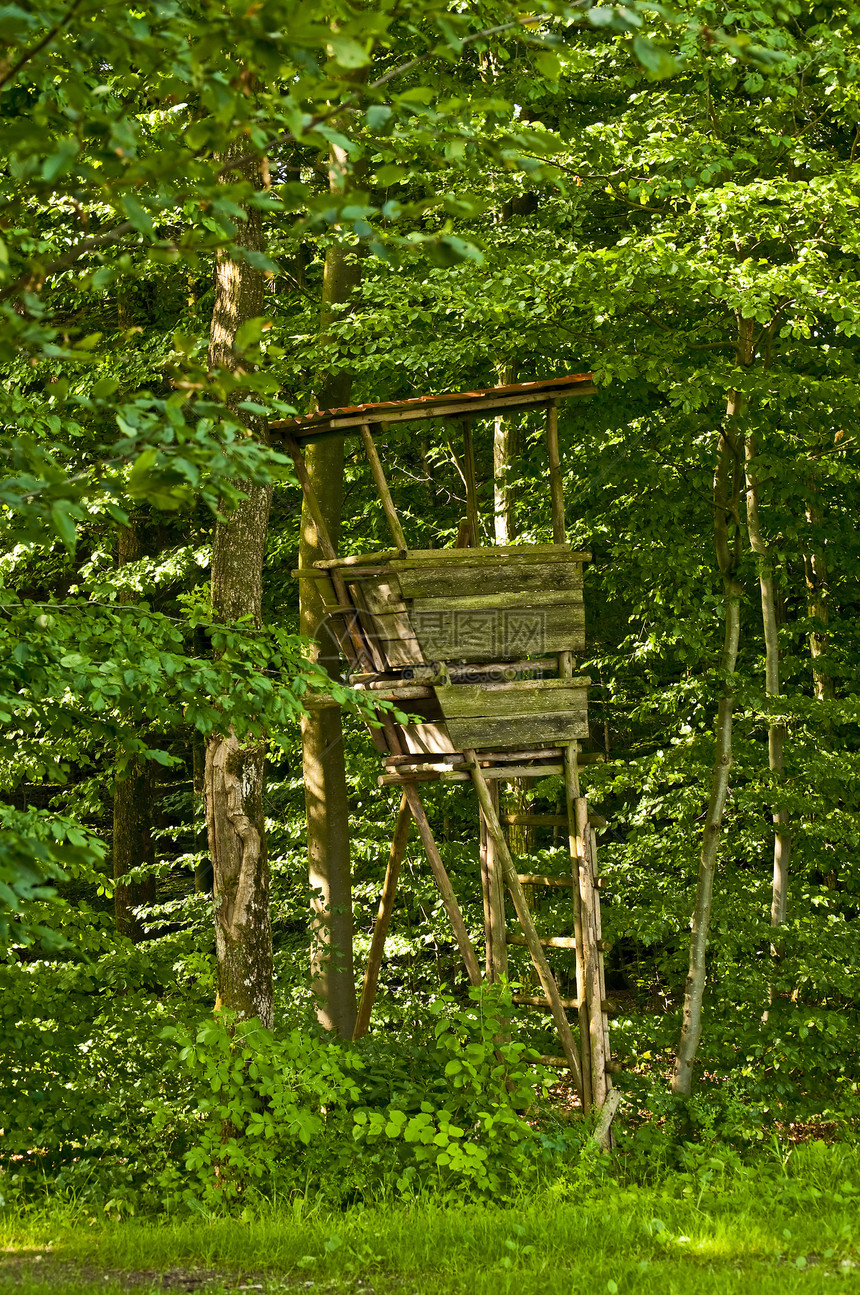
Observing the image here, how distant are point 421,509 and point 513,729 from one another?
5.95 m

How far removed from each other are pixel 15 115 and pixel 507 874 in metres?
5.41

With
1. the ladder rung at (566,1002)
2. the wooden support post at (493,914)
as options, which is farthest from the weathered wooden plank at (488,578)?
the ladder rung at (566,1002)

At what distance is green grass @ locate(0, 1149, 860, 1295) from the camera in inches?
189

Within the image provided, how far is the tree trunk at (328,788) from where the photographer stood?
9461 mm

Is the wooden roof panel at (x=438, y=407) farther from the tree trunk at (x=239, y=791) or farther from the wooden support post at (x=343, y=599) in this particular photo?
the tree trunk at (x=239, y=791)

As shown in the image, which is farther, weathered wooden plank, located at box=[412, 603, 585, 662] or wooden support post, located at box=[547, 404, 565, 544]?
wooden support post, located at box=[547, 404, 565, 544]

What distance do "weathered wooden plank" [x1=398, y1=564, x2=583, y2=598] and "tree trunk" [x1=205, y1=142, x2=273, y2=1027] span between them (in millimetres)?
1042

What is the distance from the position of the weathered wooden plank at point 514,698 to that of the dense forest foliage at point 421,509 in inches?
39.7

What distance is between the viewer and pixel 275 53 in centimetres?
262

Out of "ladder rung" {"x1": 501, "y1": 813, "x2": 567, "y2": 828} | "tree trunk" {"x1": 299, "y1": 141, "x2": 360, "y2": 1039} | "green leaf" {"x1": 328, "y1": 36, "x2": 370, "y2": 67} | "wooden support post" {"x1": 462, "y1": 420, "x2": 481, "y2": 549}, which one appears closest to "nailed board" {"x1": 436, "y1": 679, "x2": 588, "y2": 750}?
"ladder rung" {"x1": 501, "y1": 813, "x2": 567, "y2": 828}

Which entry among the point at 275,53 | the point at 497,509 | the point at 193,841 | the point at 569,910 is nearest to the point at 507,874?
the point at 569,910

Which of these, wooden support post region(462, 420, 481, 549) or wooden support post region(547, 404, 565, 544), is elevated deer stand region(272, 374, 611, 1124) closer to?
wooden support post region(547, 404, 565, 544)

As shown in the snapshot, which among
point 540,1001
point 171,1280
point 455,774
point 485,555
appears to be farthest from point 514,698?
point 171,1280

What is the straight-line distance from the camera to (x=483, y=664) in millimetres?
8125
